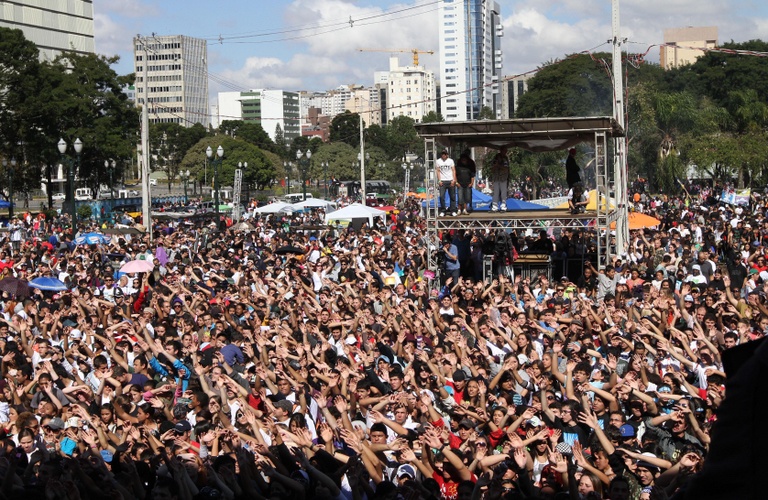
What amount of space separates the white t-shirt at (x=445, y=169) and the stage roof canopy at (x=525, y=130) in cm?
53

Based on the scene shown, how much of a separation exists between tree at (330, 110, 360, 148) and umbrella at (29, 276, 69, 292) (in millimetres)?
98148

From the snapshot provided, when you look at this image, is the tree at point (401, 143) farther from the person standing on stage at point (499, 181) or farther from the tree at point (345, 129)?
the person standing on stage at point (499, 181)

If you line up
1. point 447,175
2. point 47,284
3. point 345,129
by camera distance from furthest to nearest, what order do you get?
point 345,129
point 447,175
point 47,284

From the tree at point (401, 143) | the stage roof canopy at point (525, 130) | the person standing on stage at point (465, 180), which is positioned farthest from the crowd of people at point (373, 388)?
the tree at point (401, 143)

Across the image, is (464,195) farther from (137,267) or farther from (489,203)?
(489,203)

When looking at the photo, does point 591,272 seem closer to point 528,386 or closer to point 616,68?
point 616,68

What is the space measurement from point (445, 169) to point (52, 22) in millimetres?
95559

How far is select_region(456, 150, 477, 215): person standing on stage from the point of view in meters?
19.2

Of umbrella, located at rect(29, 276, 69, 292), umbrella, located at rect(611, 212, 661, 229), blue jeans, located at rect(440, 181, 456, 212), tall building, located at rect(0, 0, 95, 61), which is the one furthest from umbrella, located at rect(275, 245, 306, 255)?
tall building, located at rect(0, 0, 95, 61)

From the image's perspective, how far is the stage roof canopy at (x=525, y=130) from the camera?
18.0 meters

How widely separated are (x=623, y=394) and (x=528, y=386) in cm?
99

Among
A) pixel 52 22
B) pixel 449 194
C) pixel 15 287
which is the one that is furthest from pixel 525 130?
pixel 52 22

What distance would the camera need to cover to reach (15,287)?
16.9 metres

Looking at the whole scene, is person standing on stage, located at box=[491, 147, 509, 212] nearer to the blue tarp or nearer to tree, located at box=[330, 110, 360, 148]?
the blue tarp
